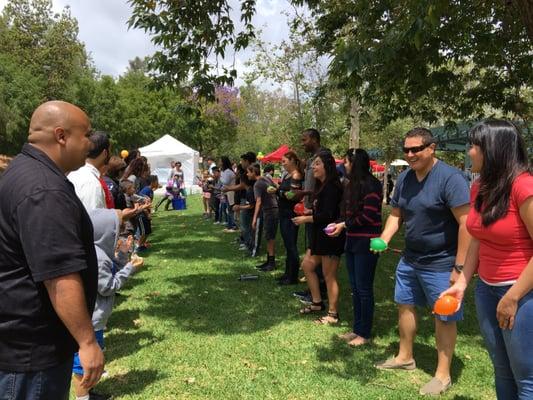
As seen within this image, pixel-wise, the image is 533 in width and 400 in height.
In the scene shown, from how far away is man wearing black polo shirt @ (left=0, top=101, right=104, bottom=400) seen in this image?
1.75 metres

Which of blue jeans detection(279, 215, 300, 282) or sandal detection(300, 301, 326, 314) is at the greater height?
blue jeans detection(279, 215, 300, 282)

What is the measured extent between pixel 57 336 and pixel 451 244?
2855mm

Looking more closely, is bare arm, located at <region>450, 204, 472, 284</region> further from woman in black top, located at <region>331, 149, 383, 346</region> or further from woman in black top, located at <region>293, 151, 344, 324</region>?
woman in black top, located at <region>293, 151, 344, 324</region>

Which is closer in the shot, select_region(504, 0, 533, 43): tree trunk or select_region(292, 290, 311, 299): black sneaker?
select_region(504, 0, 533, 43): tree trunk

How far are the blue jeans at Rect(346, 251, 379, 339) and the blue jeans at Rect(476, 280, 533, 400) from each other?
5.88 ft

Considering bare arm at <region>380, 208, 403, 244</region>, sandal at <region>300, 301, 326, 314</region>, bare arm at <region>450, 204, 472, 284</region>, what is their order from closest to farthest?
bare arm at <region>450, 204, 472, 284</region>, bare arm at <region>380, 208, 403, 244</region>, sandal at <region>300, 301, 326, 314</region>

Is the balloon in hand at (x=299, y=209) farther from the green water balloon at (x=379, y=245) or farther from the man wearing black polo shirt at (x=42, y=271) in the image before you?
the man wearing black polo shirt at (x=42, y=271)

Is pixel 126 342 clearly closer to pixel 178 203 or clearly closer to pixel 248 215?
pixel 248 215

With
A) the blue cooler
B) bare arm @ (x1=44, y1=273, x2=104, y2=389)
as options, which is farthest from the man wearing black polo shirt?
the blue cooler

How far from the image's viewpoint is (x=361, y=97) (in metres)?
10.5

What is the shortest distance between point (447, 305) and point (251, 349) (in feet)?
7.94

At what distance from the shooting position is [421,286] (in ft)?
12.4

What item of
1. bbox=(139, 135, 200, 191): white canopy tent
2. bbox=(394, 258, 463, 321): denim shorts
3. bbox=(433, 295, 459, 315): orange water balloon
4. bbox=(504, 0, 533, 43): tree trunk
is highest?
bbox=(504, 0, 533, 43): tree trunk

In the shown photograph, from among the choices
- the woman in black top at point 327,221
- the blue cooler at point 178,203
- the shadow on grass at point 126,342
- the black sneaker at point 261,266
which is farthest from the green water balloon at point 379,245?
the blue cooler at point 178,203
